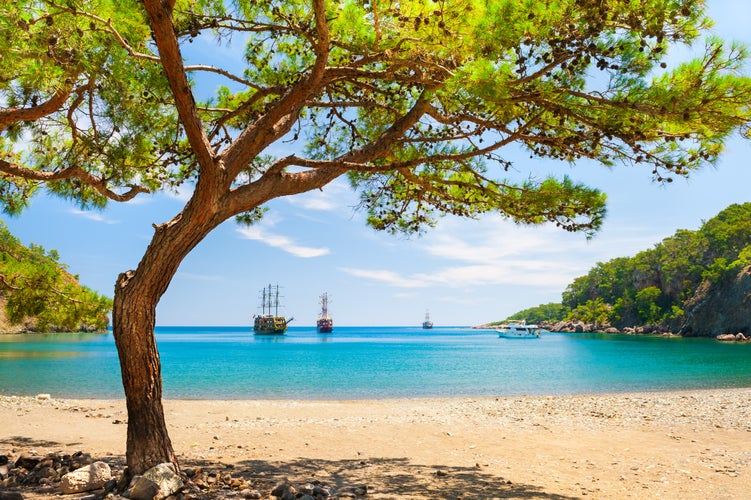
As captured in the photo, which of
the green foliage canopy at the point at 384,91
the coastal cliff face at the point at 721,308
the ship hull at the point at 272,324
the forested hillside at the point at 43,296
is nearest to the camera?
the green foliage canopy at the point at 384,91

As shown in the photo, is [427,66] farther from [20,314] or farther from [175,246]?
[20,314]

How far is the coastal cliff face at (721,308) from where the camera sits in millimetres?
54781

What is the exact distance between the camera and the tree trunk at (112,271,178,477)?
4.43 metres

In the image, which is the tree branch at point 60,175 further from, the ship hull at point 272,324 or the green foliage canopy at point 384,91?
the ship hull at point 272,324

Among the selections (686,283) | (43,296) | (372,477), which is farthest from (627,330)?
(43,296)

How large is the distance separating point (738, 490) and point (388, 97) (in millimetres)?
5639

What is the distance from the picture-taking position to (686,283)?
67875 millimetres

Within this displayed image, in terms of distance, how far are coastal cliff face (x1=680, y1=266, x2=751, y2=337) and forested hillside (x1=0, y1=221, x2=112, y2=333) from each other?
6271 centimetres

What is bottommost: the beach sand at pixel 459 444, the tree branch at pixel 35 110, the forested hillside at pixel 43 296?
the beach sand at pixel 459 444

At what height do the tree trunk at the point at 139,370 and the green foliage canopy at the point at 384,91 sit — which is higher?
the green foliage canopy at the point at 384,91

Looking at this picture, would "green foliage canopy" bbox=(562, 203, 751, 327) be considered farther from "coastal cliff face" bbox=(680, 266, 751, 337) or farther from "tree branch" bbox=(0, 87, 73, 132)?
"tree branch" bbox=(0, 87, 73, 132)

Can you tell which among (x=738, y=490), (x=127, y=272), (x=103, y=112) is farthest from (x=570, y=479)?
(x=103, y=112)

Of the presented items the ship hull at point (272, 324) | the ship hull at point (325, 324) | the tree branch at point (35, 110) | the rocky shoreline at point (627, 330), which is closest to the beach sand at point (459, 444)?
the tree branch at point (35, 110)

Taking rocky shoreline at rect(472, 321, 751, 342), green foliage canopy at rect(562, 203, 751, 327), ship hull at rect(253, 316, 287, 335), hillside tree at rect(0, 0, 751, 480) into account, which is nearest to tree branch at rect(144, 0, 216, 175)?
hillside tree at rect(0, 0, 751, 480)
